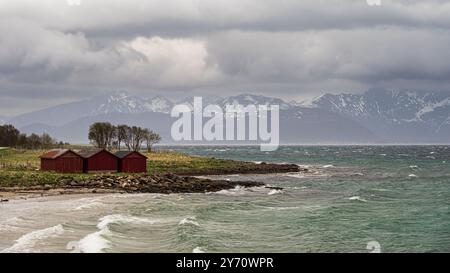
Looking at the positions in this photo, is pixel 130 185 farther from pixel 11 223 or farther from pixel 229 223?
pixel 11 223

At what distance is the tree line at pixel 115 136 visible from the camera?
16075 centimetres

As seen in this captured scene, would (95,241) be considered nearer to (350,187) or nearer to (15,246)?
(15,246)

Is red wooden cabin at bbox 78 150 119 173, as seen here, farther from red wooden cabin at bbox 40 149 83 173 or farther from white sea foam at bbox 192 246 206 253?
white sea foam at bbox 192 246 206 253

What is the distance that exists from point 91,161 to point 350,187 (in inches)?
1386

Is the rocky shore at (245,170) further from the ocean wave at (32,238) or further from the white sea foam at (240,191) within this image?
the ocean wave at (32,238)

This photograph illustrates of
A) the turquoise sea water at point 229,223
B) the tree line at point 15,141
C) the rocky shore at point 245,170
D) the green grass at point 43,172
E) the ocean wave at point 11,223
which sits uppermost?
the tree line at point 15,141

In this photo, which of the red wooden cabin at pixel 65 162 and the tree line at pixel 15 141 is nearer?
the red wooden cabin at pixel 65 162

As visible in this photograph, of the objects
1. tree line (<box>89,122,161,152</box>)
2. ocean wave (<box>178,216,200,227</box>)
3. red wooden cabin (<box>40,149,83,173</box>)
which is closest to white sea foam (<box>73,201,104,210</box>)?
ocean wave (<box>178,216,200,227</box>)

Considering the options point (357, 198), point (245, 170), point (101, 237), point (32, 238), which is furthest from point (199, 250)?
point (245, 170)

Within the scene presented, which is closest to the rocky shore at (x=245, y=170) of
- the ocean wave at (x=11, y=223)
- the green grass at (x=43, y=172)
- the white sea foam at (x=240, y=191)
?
the green grass at (x=43, y=172)

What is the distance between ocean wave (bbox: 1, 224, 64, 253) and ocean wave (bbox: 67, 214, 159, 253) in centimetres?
204

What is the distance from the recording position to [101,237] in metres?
36.5

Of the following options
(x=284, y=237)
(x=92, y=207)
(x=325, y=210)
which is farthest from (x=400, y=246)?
(x=92, y=207)

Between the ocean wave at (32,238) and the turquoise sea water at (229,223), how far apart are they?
0.17 ft
